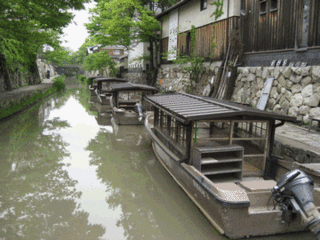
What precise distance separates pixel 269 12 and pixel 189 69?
7.54 meters

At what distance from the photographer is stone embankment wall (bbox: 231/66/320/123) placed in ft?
36.7

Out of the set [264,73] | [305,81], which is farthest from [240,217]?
[264,73]

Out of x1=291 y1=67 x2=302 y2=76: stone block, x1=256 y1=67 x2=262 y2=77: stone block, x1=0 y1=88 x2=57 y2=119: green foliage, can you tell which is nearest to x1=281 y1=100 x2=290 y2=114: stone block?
x1=291 y1=67 x2=302 y2=76: stone block

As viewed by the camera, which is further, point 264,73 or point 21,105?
point 21,105

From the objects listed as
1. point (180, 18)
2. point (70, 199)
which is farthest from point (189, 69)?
point (70, 199)

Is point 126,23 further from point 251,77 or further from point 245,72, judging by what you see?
point 251,77

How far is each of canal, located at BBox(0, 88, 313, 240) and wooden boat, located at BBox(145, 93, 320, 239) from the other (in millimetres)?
569

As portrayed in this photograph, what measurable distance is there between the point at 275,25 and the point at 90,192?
39.4 feet

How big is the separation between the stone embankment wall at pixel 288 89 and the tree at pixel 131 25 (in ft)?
49.0

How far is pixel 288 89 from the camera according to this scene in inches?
492

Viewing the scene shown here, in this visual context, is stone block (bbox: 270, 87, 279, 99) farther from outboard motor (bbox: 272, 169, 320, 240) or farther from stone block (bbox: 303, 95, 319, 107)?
outboard motor (bbox: 272, 169, 320, 240)

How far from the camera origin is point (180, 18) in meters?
24.8

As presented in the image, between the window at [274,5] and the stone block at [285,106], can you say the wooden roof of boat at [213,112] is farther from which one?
the window at [274,5]

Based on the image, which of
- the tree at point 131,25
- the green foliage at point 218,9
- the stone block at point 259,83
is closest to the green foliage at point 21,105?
the tree at point 131,25
